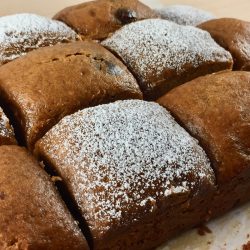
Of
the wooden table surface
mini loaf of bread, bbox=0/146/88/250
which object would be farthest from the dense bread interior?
the wooden table surface

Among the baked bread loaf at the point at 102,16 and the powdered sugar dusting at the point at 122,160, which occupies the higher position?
the baked bread loaf at the point at 102,16

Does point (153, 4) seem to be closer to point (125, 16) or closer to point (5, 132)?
point (125, 16)

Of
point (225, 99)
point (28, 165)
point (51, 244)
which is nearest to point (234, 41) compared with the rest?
point (225, 99)

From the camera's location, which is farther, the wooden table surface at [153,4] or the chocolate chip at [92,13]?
the wooden table surface at [153,4]

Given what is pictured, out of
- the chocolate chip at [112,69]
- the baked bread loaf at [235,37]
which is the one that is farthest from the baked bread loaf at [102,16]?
the chocolate chip at [112,69]

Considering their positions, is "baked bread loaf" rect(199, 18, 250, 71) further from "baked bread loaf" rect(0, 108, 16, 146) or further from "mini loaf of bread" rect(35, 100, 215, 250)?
"baked bread loaf" rect(0, 108, 16, 146)

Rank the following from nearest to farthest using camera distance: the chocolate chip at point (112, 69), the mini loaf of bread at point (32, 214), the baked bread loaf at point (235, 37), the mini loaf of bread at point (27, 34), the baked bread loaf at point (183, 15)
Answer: the mini loaf of bread at point (32, 214), the chocolate chip at point (112, 69), the mini loaf of bread at point (27, 34), the baked bread loaf at point (235, 37), the baked bread loaf at point (183, 15)

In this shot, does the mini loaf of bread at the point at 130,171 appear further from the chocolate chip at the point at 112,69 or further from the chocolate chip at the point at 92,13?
the chocolate chip at the point at 92,13
